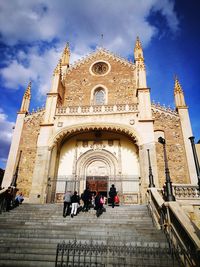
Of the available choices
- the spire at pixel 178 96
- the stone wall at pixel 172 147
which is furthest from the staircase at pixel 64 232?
the spire at pixel 178 96

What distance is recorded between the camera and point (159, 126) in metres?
16.5

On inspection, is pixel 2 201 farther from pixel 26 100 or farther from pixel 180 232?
pixel 26 100

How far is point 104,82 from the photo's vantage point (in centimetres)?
2153

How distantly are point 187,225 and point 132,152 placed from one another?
11212 mm

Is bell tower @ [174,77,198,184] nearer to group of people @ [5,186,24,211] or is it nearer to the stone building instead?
the stone building

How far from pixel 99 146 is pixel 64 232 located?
10.5 m

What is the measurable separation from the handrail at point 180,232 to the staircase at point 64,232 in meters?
0.32

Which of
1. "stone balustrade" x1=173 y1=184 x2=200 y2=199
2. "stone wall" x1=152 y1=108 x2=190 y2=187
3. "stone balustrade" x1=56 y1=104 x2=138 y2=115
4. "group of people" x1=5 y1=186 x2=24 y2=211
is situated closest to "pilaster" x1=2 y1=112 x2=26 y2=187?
"group of people" x1=5 y1=186 x2=24 y2=211

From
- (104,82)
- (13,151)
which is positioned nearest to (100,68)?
(104,82)

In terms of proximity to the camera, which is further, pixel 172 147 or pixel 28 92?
pixel 28 92

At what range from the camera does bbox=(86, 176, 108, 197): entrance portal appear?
1625 cm

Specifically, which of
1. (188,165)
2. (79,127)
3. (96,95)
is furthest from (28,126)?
(188,165)

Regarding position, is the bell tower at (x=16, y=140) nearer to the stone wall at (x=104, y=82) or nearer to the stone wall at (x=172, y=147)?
the stone wall at (x=104, y=82)

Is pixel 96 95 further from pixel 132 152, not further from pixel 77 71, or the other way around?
pixel 132 152
